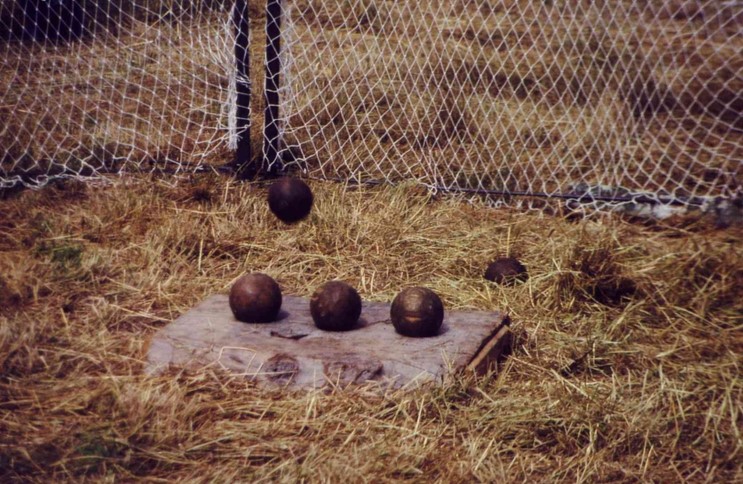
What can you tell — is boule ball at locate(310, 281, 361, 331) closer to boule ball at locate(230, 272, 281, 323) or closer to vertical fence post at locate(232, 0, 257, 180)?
boule ball at locate(230, 272, 281, 323)

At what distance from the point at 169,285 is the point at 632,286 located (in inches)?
87.2

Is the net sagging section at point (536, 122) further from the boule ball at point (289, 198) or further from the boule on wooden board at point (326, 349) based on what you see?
the boule on wooden board at point (326, 349)

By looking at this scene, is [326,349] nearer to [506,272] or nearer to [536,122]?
[506,272]

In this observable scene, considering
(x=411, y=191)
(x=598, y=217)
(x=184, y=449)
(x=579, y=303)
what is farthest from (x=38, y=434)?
(x=598, y=217)

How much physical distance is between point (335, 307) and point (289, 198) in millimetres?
1262

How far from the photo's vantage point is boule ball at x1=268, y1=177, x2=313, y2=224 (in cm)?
425

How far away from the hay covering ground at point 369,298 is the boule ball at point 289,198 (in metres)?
0.19

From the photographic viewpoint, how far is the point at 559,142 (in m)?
5.72

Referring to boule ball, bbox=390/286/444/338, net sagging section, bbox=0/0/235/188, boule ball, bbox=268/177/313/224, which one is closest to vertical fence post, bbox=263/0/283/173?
net sagging section, bbox=0/0/235/188

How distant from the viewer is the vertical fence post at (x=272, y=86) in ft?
17.5

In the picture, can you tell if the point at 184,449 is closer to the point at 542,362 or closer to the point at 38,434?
the point at 38,434

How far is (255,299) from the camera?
3.19m

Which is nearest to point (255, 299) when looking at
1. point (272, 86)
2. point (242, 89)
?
point (242, 89)

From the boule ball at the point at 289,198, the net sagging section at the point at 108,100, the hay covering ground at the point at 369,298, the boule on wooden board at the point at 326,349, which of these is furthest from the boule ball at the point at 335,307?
the net sagging section at the point at 108,100
